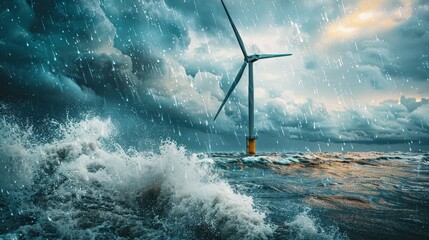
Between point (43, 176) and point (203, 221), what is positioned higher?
point (43, 176)

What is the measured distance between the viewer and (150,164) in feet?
39.0

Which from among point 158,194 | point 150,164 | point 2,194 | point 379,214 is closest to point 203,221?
point 158,194

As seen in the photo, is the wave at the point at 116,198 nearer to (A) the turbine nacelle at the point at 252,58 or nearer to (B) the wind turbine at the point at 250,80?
(B) the wind turbine at the point at 250,80

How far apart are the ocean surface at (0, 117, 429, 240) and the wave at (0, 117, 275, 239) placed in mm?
31

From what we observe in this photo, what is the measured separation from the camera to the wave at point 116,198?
6590 mm

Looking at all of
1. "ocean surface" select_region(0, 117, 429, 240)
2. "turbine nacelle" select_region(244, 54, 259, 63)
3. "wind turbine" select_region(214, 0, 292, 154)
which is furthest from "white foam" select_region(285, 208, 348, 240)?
"turbine nacelle" select_region(244, 54, 259, 63)

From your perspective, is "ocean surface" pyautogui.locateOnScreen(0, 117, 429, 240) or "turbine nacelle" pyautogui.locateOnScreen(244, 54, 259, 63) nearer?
"ocean surface" pyautogui.locateOnScreen(0, 117, 429, 240)

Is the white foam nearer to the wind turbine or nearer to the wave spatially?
the wave

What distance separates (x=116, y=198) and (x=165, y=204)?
2.16 metres

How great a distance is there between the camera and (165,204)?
9141 mm

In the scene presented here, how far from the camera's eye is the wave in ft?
21.6

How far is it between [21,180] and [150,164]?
566cm

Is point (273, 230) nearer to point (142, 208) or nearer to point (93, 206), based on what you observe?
point (142, 208)

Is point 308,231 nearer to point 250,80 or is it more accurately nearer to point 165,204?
point 165,204
